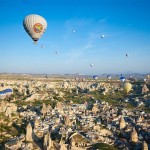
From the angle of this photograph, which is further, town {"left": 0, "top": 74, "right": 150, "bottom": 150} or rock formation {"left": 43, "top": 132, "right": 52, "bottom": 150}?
town {"left": 0, "top": 74, "right": 150, "bottom": 150}

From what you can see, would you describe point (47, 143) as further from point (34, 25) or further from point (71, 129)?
point (34, 25)

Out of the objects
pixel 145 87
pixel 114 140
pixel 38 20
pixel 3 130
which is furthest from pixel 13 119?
pixel 145 87

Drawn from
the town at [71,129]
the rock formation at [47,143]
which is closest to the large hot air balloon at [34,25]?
the rock formation at [47,143]

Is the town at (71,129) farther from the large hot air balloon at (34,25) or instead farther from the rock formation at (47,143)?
the large hot air balloon at (34,25)

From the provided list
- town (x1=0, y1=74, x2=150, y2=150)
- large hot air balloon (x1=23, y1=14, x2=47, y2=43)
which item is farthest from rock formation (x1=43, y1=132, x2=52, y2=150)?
large hot air balloon (x1=23, y1=14, x2=47, y2=43)

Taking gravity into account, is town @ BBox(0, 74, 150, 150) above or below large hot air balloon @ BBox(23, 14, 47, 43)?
below

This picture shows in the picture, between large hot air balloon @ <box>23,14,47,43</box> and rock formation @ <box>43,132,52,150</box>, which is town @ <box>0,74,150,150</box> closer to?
rock formation @ <box>43,132,52,150</box>

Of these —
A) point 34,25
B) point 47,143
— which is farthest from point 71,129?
point 34,25

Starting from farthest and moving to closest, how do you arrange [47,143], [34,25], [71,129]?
[71,129], [47,143], [34,25]

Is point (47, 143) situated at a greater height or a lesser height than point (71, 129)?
greater
